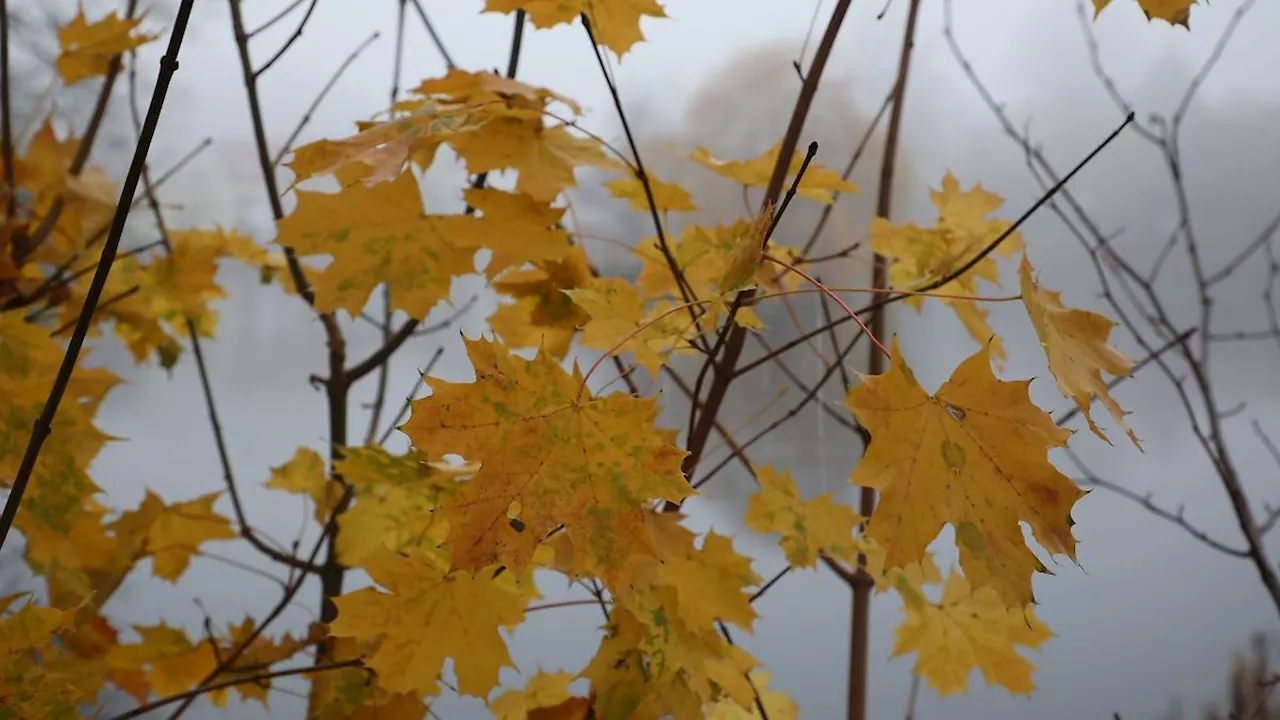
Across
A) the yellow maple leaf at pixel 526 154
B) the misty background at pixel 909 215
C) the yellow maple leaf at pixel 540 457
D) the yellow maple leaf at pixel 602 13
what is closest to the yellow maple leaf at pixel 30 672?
the yellow maple leaf at pixel 540 457

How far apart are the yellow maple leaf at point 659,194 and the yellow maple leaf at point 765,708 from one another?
0.39 meters

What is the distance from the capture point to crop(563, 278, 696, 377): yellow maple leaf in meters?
0.46

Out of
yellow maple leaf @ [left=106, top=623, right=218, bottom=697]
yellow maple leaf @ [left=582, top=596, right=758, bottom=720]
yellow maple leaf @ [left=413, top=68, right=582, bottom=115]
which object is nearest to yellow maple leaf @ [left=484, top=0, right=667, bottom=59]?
yellow maple leaf @ [left=413, top=68, right=582, bottom=115]

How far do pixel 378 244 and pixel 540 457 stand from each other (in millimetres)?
254

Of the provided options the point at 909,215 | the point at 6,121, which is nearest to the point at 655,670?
the point at 6,121

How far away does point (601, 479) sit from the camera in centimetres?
38

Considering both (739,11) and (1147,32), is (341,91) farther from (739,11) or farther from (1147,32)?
(1147,32)

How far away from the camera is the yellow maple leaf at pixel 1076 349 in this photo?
0.39 meters

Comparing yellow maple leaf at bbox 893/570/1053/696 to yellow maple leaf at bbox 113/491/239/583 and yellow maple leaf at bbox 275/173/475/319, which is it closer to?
yellow maple leaf at bbox 275/173/475/319

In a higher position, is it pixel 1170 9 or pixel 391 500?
pixel 1170 9

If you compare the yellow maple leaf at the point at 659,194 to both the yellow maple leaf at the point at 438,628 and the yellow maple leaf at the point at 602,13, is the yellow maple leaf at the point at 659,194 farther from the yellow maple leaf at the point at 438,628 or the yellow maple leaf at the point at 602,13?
the yellow maple leaf at the point at 438,628

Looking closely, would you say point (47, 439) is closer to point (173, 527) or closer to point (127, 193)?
point (173, 527)

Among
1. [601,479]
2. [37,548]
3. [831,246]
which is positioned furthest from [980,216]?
[37,548]

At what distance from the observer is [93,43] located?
0.79m
